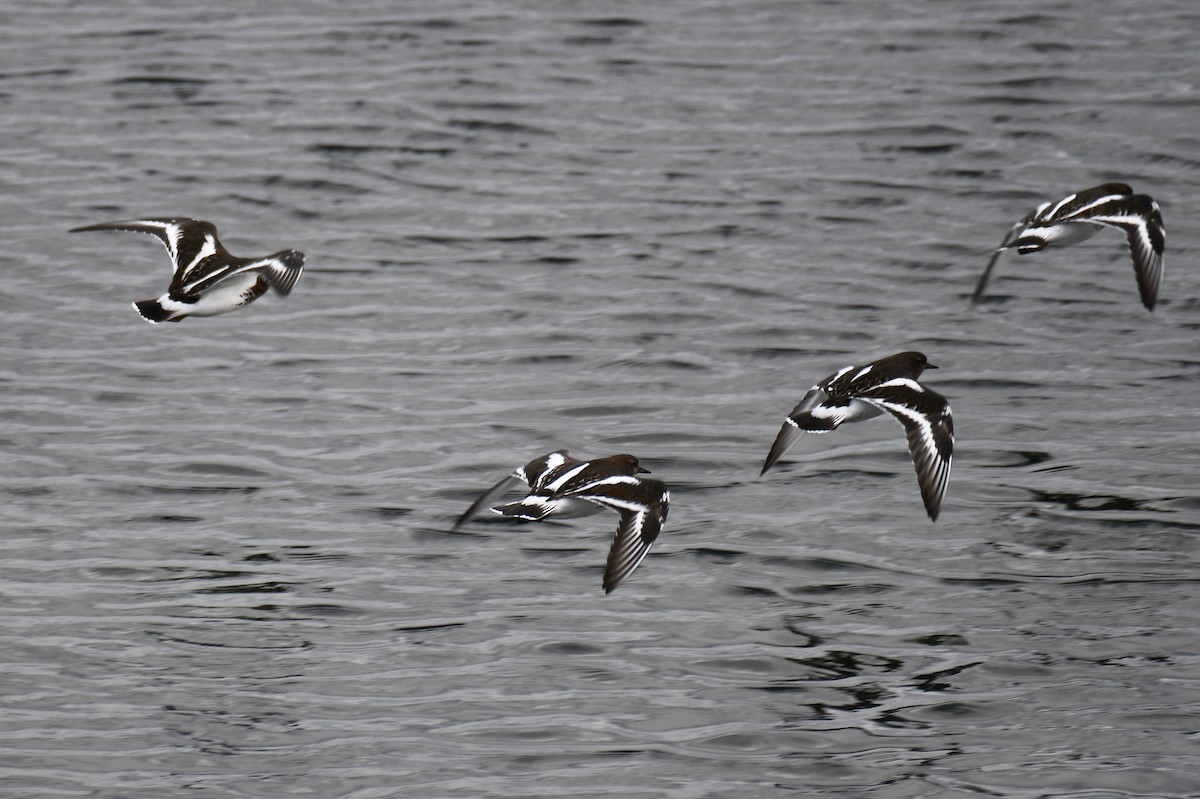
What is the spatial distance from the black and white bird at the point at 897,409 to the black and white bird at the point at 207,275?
9.32 feet

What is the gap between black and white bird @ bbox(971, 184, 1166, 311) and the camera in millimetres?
12141

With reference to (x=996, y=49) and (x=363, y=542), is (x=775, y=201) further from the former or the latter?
(x=363, y=542)

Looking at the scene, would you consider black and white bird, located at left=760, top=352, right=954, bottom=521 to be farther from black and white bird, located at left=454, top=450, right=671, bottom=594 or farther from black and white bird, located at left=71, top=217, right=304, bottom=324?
black and white bird, located at left=71, top=217, right=304, bottom=324

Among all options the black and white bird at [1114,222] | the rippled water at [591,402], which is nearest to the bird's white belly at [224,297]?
the rippled water at [591,402]

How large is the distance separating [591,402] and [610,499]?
324 cm

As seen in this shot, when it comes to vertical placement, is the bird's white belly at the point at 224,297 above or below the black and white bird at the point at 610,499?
above

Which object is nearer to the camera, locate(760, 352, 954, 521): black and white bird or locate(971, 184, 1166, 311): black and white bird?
locate(760, 352, 954, 521): black and white bird

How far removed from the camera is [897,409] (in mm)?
10531

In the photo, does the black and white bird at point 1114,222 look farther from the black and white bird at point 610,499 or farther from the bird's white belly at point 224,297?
the bird's white belly at point 224,297

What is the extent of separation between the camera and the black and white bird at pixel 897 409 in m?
10.2

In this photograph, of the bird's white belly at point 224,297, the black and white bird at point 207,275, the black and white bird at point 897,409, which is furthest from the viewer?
the bird's white belly at point 224,297

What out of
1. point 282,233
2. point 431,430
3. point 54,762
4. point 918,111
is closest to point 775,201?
point 918,111

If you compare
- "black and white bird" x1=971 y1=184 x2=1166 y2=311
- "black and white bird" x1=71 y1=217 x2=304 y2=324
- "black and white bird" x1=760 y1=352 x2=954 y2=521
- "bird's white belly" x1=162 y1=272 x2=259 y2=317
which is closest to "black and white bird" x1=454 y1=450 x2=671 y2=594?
"black and white bird" x1=760 y1=352 x2=954 y2=521

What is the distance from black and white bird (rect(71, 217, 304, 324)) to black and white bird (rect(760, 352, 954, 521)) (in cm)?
284
